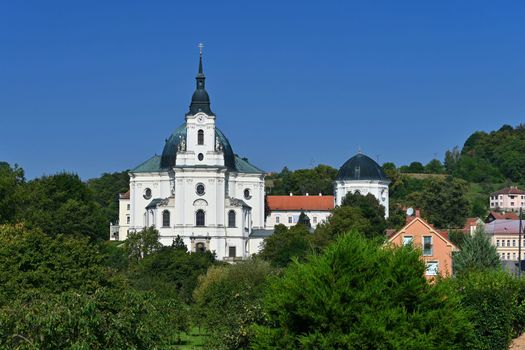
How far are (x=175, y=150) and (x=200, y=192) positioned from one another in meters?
8.04

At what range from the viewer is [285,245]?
91.9 m

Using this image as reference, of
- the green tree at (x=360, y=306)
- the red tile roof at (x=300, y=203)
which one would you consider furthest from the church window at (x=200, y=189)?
the green tree at (x=360, y=306)

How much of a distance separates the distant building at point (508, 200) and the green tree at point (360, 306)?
13888 centimetres

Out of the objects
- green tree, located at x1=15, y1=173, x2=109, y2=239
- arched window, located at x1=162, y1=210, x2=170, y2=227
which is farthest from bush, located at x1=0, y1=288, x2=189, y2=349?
arched window, located at x1=162, y1=210, x2=170, y2=227

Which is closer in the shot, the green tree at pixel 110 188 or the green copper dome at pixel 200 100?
the green copper dome at pixel 200 100

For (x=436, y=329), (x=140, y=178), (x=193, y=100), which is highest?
(x=193, y=100)

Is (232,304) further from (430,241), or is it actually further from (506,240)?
(506,240)

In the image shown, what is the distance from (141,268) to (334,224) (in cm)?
2592

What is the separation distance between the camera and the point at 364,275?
29297 mm

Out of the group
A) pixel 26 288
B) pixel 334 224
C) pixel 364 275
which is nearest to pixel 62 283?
pixel 26 288

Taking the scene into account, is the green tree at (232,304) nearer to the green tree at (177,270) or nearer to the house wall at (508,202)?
the green tree at (177,270)

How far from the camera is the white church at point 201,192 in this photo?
10856 centimetres

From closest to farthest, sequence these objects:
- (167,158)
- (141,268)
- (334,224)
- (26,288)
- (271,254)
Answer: (26,288)
(141,268)
(271,254)
(334,224)
(167,158)

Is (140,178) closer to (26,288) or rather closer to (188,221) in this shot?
(188,221)
